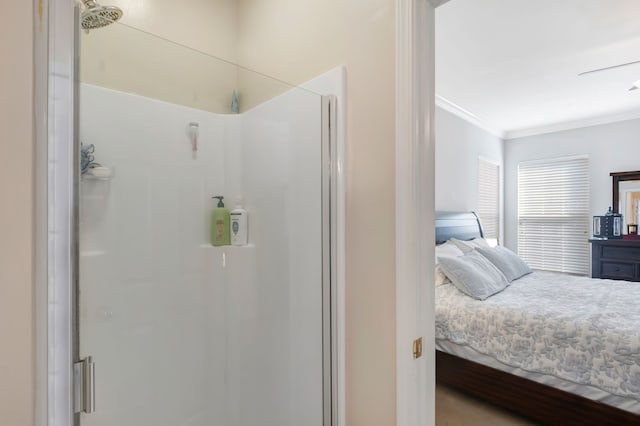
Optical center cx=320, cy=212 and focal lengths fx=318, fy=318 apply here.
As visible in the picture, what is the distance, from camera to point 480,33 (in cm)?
220

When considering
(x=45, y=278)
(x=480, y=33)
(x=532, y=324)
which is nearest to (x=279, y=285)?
(x=45, y=278)

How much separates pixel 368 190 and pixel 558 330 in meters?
1.74

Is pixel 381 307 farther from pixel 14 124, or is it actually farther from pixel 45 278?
pixel 14 124

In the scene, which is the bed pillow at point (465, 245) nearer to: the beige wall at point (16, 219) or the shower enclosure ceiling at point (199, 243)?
the shower enclosure ceiling at point (199, 243)

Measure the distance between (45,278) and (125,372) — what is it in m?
1.07

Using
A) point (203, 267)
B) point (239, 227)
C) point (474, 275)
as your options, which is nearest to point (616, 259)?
point (474, 275)

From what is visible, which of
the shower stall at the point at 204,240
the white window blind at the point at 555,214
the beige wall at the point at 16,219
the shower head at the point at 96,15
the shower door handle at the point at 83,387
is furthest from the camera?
the white window blind at the point at 555,214

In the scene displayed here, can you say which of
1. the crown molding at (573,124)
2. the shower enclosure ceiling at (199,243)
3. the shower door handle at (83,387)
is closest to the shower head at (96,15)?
the shower enclosure ceiling at (199,243)

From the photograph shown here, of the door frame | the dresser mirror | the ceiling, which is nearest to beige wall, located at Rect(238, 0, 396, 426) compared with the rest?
the door frame

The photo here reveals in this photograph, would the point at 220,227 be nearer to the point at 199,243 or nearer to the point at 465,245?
the point at 199,243

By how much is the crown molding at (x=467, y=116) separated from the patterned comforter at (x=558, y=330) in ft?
6.73

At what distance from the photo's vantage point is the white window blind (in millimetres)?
4297

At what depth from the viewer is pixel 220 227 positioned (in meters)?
1.73

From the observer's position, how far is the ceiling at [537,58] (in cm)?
197
